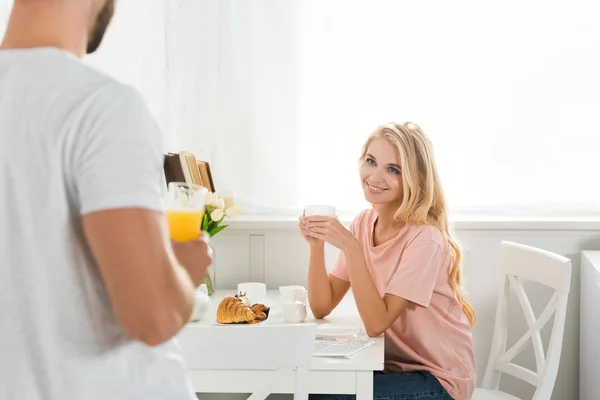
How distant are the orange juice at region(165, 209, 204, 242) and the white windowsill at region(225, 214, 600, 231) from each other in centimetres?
174

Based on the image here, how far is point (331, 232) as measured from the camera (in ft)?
6.94

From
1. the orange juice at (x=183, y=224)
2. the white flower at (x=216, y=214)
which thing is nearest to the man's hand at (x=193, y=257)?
the orange juice at (x=183, y=224)

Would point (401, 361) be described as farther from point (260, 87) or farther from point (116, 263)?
point (116, 263)

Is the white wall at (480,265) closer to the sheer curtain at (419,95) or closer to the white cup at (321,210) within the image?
the sheer curtain at (419,95)

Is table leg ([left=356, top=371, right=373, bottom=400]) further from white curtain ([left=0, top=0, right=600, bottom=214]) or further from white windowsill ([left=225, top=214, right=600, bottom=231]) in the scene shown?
white curtain ([left=0, top=0, right=600, bottom=214])

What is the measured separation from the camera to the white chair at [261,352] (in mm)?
1418

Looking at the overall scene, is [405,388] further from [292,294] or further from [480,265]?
[480,265]

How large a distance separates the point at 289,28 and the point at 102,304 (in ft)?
6.75

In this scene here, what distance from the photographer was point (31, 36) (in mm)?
818

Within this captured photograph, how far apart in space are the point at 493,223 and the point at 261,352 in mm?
1440

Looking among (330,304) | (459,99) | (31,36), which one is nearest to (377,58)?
(459,99)

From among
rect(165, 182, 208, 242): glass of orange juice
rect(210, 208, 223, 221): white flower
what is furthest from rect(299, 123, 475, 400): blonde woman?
rect(165, 182, 208, 242): glass of orange juice

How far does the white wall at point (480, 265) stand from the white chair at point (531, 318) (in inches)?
5.1

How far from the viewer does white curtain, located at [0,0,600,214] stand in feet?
8.94
